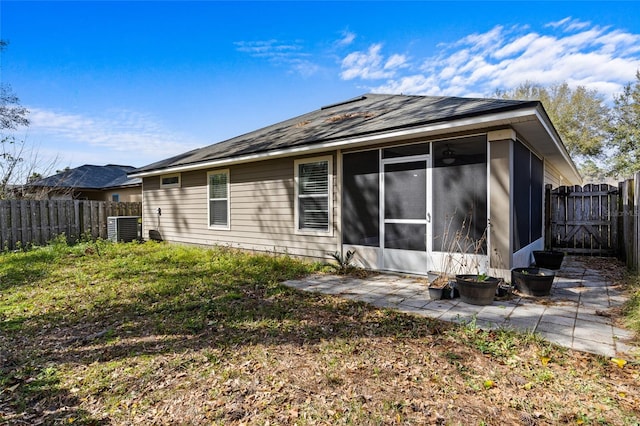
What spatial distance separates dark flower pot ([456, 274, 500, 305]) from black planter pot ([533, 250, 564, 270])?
10.1 feet

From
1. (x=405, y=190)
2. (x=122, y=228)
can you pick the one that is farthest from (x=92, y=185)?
(x=405, y=190)

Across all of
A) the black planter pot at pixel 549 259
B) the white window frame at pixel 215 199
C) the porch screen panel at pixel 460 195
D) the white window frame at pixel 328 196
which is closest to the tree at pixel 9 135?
the white window frame at pixel 215 199

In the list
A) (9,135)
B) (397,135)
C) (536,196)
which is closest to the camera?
(397,135)

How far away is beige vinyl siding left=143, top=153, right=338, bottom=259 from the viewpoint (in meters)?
6.98

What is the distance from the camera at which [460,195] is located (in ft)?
15.9

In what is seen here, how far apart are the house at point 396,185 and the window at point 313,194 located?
0.02m

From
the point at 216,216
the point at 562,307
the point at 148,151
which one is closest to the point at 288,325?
the point at 562,307

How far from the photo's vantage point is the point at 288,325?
341 centimetres

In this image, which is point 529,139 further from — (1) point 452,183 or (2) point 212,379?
(2) point 212,379

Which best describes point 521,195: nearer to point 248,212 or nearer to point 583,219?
point 583,219

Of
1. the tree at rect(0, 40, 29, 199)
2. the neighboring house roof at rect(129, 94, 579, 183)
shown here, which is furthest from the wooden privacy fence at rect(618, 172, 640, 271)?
the tree at rect(0, 40, 29, 199)

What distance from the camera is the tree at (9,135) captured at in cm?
1148

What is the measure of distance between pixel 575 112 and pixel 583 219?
1720 cm

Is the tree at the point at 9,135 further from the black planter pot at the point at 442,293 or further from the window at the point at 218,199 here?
the black planter pot at the point at 442,293
